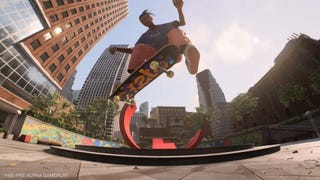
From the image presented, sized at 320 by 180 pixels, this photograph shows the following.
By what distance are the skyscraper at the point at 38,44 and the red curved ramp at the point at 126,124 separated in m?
21.0

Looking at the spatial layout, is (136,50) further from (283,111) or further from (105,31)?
(105,31)

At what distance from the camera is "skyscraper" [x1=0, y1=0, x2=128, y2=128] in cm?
2252

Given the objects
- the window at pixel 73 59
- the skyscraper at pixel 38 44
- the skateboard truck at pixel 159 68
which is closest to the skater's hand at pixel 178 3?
the skateboard truck at pixel 159 68

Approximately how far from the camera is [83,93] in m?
140

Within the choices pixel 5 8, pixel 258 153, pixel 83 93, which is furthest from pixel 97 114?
pixel 83 93

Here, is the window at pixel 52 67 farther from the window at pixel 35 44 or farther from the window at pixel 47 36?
the window at pixel 47 36

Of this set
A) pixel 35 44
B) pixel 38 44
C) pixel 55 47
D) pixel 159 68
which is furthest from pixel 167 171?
pixel 55 47

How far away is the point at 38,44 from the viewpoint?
94.0 ft

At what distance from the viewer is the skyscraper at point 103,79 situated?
135 meters

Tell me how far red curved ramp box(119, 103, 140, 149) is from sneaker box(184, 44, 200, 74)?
467cm

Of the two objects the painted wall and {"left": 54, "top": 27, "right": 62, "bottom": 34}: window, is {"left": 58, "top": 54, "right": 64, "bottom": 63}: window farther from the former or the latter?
the painted wall

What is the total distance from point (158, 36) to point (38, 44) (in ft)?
95.5

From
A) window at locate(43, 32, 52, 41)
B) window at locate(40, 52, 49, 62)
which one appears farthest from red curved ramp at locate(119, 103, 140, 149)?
window at locate(43, 32, 52, 41)

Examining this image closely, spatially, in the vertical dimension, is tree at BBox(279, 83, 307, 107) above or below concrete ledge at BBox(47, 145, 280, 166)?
above
